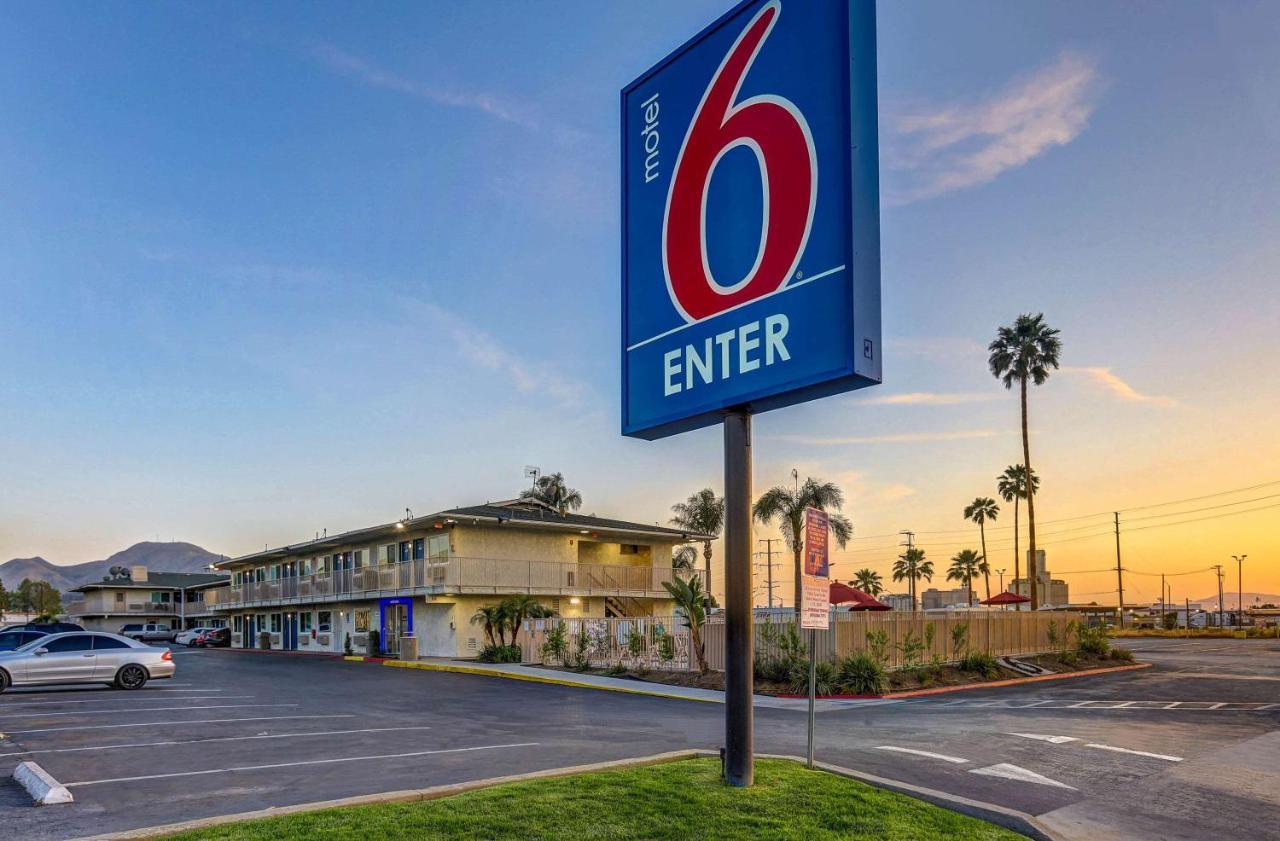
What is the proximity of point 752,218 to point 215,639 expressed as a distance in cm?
6431

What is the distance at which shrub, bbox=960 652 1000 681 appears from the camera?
1067 inches

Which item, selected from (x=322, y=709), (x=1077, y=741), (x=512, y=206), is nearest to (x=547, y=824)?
(x=1077, y=741)

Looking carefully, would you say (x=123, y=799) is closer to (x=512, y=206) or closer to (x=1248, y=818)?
(x=1248, y=818)

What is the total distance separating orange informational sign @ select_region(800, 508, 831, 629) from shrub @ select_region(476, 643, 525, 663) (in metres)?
24.7

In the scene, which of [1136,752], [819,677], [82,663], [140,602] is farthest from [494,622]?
[140,602]

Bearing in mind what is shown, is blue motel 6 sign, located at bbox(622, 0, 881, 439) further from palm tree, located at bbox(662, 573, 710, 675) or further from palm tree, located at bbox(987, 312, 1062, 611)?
palm tree, located at bbox(987, 312, 1062, 611)

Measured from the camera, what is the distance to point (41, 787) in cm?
927

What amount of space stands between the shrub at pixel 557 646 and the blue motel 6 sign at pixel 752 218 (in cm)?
2186

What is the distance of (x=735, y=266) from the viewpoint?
8.55 meters

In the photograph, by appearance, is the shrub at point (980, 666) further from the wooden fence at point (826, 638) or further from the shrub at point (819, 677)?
the shrub at point (819, 677)

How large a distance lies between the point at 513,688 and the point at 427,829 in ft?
57.1

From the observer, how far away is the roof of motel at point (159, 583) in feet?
276

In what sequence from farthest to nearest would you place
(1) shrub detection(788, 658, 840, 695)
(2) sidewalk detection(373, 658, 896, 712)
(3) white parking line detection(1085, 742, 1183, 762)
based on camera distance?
1. (1) shrub detection(788, 658, 840, 695)
2. (2) sidewalk detection(373, 658, 896, 712)
3. (3) white parking line detection(1085, 742, 1183, 762)

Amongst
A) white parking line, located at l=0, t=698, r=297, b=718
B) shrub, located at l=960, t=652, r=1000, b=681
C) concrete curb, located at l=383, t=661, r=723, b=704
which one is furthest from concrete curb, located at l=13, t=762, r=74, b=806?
shrub, located at l=960, t=652, r=1000, b=681
